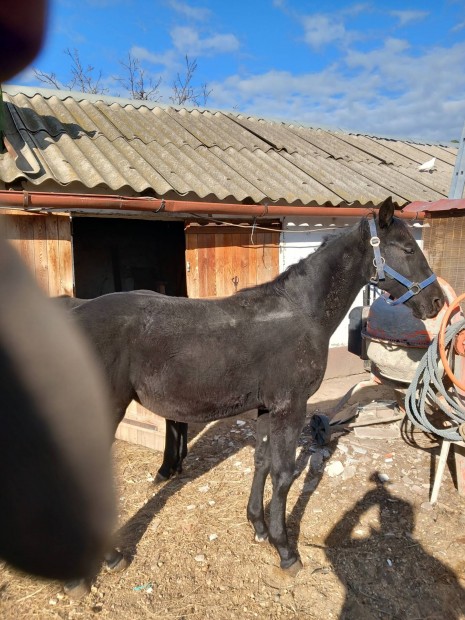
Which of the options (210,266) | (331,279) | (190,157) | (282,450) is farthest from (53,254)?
(282,450)

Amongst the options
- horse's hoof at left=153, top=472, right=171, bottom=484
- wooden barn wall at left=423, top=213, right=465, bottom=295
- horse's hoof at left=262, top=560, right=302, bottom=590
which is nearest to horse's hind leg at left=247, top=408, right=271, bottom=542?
horse's hoof at left=262, top=560, right=302, bottom=590

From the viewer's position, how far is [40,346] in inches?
21.9

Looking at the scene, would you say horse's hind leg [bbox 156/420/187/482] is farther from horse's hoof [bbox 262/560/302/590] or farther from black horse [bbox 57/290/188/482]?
horse's hoof [bbox 262/560/302/590]

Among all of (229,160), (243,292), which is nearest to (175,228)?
(229,160)

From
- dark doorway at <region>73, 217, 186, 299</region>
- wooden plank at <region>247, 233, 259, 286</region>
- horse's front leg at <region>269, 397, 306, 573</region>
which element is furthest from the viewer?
dark doorway at <region>73, 217, 186, 299</region>

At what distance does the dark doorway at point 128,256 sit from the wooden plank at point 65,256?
390cm

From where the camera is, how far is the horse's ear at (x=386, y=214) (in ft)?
9.67

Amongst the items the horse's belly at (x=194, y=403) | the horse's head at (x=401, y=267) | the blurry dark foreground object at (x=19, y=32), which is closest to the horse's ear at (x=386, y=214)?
the horse's head at (x=401, y=267)

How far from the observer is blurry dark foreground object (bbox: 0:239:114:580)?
537 mm

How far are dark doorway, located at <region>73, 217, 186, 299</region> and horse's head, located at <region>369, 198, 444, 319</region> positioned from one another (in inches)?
255

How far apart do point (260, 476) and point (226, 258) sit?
12.0ft

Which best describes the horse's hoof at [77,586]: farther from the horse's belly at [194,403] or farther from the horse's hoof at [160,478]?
the horse's hoof at [160,478]

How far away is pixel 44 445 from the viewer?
58 centimetres

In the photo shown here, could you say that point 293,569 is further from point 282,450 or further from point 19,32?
point 19,32
